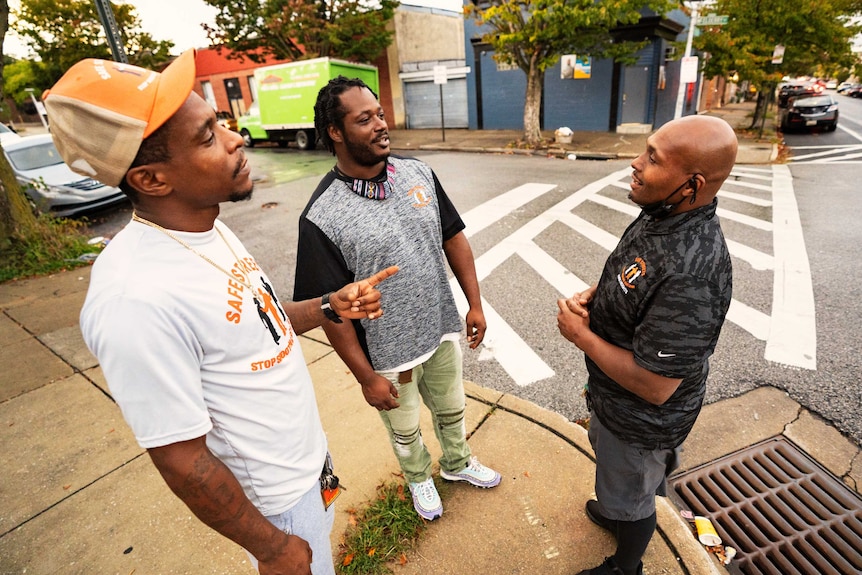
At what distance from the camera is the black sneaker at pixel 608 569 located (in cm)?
207

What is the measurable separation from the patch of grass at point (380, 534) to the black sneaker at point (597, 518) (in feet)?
2.91

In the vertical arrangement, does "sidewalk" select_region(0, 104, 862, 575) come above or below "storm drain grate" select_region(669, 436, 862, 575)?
above

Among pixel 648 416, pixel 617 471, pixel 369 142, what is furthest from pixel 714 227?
pixel 369 142

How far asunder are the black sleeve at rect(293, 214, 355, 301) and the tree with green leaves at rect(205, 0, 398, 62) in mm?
20758

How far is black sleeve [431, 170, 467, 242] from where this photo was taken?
7.66 feet

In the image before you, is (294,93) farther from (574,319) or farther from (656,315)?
(656,315)

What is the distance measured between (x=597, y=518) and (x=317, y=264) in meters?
1.92

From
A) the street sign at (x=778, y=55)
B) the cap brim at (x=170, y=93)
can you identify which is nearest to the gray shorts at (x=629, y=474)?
the cap brim at (x=170, y=93)

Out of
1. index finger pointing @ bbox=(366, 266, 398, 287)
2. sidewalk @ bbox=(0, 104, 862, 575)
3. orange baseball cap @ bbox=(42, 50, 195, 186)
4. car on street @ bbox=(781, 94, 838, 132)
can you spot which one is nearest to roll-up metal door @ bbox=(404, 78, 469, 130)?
car on street @ bbox=(781, 94, 838, 132)

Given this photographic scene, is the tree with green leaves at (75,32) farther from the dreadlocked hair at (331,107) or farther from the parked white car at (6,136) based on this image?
the dreadlocked hair at (331,107)

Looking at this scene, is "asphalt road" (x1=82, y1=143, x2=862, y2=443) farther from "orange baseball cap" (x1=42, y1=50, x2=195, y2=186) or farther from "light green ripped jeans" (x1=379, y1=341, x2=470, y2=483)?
"orange baseball cap" (x1=42, y1=50, x2=195, y2=186)

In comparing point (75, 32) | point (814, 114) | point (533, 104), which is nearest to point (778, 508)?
point (533, 104)

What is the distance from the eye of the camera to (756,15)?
1442 cm

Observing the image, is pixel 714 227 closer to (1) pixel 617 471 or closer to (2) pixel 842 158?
(1) pixel 617 471
